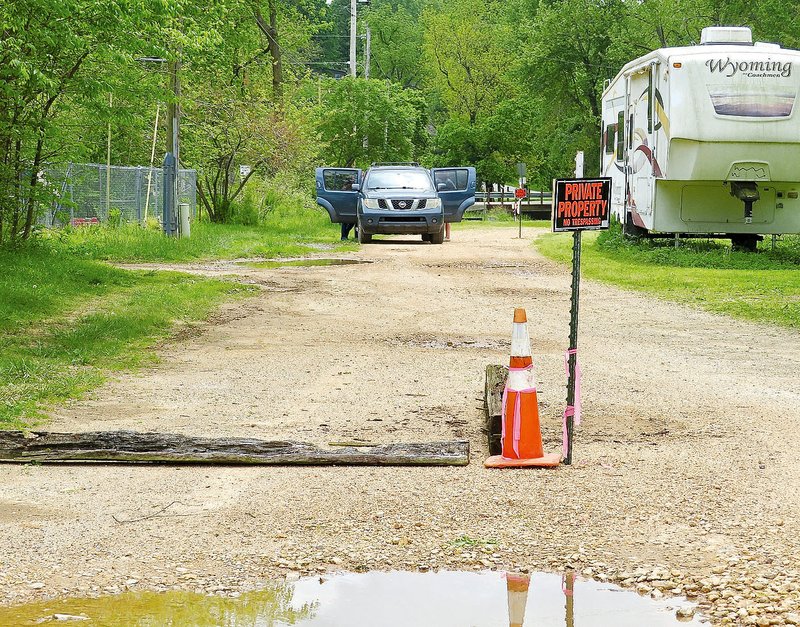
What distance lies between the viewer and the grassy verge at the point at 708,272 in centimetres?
1537

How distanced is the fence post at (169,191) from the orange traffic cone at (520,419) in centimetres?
1956

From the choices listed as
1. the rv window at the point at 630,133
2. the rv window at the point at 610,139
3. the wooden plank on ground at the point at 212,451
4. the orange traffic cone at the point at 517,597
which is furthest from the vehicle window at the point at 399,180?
the orange traffic cone at the point at 517,597

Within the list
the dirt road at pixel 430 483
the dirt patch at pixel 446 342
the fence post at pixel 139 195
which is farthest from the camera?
the fence post at pixel 139 195

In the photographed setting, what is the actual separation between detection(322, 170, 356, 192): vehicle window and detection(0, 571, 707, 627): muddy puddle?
25577 millimetres

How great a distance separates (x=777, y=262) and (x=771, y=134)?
260cm

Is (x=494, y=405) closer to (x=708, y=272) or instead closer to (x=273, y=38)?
(x=708, y=272)

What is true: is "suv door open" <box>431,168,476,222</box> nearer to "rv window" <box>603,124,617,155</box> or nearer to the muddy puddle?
"rv window" <box>603,124,617,155</box>

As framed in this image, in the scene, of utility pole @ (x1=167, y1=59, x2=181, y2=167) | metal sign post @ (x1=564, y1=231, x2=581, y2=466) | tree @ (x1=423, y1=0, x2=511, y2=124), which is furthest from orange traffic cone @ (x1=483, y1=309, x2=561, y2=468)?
tree @ (x1=423, y1=0, x2=511, y2=124)

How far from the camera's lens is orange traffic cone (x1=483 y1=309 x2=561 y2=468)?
6.76 m

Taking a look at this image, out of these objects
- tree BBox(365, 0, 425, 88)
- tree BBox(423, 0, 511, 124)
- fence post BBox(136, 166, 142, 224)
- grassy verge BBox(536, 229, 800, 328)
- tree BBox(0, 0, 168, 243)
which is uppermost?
tree BBox(365, 0, 425, 88)

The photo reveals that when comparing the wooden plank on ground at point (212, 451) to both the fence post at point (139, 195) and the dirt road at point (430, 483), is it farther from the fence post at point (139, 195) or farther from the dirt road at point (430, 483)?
the fence post at point (139, 195)

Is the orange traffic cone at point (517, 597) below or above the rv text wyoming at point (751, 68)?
below

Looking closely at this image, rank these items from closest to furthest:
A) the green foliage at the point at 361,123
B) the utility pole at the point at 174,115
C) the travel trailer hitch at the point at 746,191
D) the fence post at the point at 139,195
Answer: the travel trailer hitch at the point at 746,191
the utility pole at the point at 174,115
the fence post at the point at 139,195
the green foliage at the point at 361,123

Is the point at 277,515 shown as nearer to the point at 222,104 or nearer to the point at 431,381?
the point at 431,381
